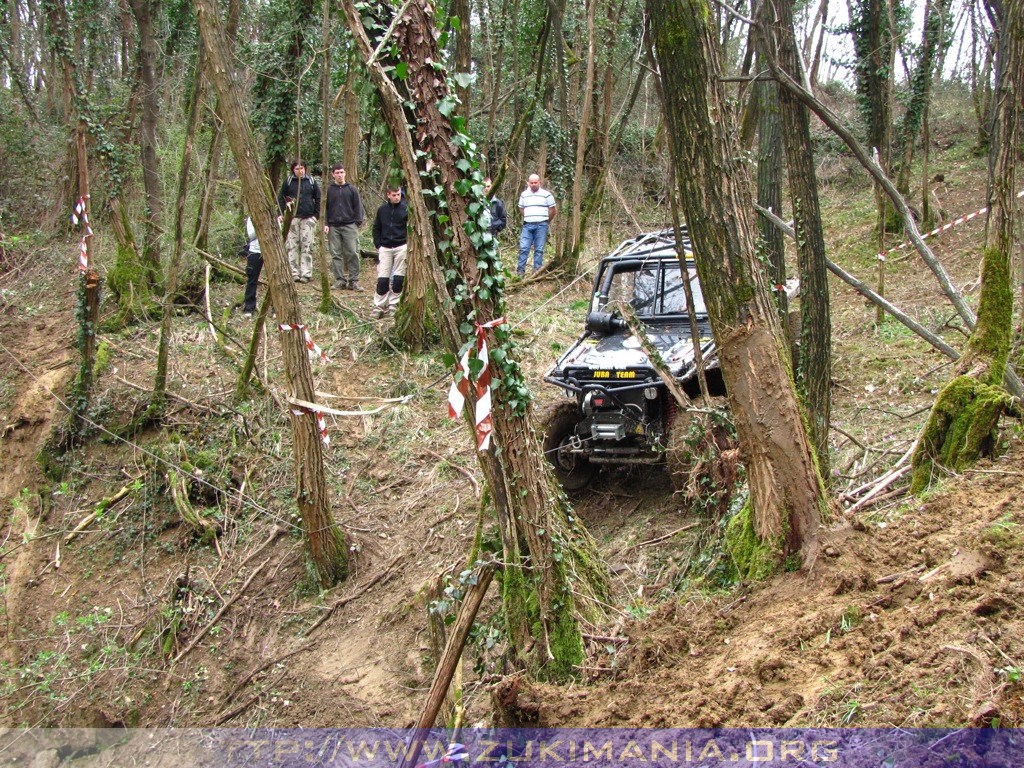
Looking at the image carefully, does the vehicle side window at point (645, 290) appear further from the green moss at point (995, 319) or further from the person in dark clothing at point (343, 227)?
the person in dark clothing at point (343, 227)

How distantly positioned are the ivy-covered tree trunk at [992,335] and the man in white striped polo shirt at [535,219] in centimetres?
727

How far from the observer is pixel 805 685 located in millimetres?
2922

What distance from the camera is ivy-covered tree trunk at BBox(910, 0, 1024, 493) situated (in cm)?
446

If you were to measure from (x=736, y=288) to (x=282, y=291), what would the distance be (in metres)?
3.65

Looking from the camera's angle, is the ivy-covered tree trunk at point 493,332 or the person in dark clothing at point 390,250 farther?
the person in dark clothing at point 390,250

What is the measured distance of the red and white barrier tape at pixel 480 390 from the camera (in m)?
3.74

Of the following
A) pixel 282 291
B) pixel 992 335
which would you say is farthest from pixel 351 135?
pixel 992 335

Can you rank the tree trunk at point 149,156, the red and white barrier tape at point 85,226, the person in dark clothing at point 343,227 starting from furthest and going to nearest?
the person in dark clothing at point 343,227 < the tree trunk at point 149,156 < the red and white barrier tape at point 85,226

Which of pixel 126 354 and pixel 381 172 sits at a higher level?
pixel 381 172

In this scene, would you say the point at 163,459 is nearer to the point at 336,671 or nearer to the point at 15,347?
the point at 336,671

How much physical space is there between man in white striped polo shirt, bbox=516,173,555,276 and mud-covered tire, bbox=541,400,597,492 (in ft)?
17.3

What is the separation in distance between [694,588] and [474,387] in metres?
1.67

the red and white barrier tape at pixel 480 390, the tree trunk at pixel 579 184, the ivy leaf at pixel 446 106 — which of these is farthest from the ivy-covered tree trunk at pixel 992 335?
the tree trunk at pixel 579 184

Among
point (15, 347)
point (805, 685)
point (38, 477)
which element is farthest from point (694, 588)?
point (15, 347)
